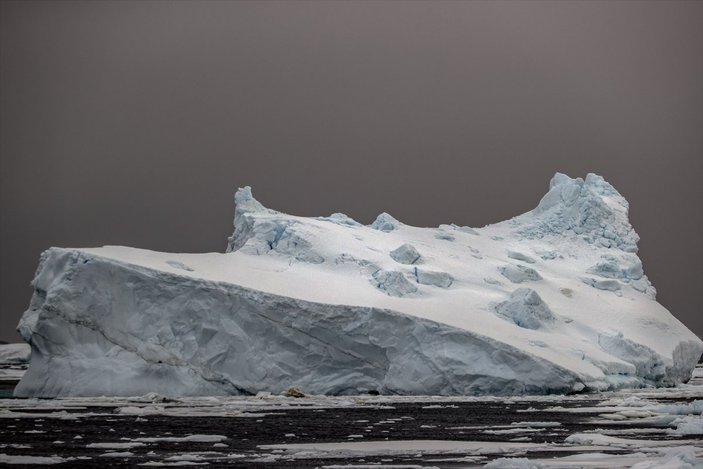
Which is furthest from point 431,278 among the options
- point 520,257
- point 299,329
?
point 520,257

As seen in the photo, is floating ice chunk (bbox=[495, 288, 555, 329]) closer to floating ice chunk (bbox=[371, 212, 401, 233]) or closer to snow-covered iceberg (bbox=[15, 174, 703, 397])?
snow-covered iceberg (bbox=[15, 174, 703, 397])

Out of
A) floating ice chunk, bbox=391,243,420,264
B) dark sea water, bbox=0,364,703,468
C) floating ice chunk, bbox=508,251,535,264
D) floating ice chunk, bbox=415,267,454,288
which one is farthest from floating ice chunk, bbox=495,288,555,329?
floating ice chunk, bbox=508,251,535,264

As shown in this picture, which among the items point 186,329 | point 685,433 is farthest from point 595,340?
point 685,433

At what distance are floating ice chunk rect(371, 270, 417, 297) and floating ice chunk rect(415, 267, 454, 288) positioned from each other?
1.06 meters

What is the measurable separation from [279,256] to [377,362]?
5416 mm

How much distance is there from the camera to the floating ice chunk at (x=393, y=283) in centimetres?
3036

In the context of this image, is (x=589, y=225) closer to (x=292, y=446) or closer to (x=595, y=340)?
(x=595, y=340)

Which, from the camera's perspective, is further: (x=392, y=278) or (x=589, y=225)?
(x=589, y=225)

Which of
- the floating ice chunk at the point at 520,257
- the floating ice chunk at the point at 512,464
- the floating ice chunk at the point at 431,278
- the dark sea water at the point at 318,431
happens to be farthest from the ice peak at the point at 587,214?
the floating ice chunk at the point at 512,464

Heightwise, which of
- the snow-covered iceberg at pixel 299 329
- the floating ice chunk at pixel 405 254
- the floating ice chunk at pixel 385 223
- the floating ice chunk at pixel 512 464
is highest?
the floating ice chunk at pixel 385 223

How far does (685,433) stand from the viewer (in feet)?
57.5

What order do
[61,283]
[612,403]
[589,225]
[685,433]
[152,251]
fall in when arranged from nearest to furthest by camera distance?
[685,433] < [612,403] < [61,283] < [152,251] < [589,225]

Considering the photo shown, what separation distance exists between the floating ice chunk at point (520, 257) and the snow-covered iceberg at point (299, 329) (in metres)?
4.74

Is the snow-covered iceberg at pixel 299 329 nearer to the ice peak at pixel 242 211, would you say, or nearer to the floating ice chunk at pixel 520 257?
the ice peak at pixel 242 211
